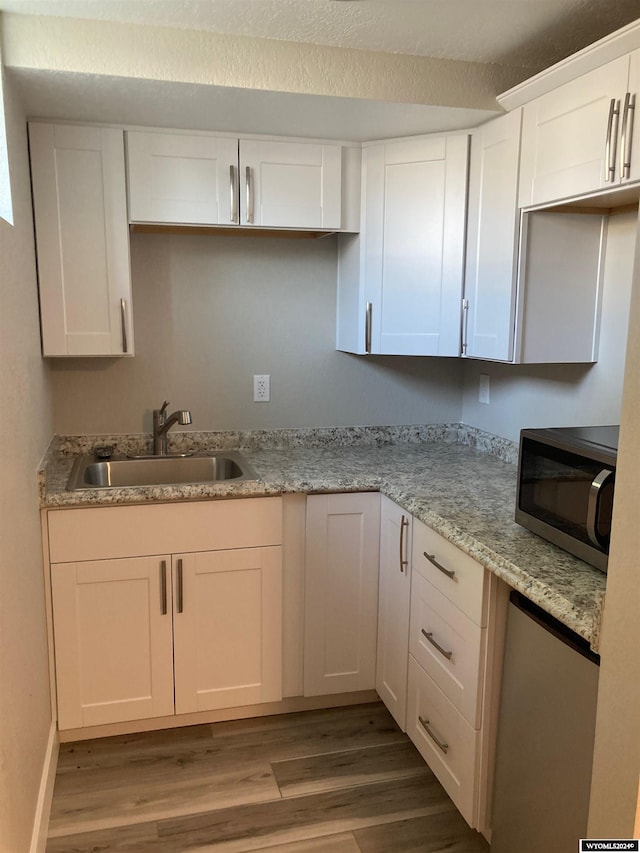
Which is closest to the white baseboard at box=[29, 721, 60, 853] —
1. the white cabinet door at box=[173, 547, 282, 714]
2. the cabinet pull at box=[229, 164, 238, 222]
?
the white cabinet door at box=[173, 547, 282, 714]

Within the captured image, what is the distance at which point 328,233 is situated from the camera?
2.71 metres

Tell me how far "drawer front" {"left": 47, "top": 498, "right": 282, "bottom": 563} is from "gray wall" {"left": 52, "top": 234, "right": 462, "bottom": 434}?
0.62 metres

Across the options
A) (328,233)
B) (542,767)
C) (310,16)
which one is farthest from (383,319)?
(542,767)

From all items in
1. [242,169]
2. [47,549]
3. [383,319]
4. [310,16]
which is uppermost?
[310,16]

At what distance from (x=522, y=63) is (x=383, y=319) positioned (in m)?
0.96

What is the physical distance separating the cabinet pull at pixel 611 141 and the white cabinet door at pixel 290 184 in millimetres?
1056

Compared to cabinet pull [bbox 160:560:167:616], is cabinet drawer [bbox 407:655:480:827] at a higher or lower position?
lower

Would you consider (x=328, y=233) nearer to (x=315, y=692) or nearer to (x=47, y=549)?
(x=47, y=549)

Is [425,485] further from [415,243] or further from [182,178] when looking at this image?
[182,178]

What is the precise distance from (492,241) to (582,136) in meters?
0.50

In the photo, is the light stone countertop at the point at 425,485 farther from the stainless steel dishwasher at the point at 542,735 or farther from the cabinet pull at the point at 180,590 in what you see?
the cabinet pull at the point at 180,590

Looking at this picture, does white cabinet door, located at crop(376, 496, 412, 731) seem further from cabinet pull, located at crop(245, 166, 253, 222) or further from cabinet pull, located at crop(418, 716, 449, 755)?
cabinet pull, located at crop(245, 166, 253, 222)

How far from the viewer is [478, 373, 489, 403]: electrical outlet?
2936mm

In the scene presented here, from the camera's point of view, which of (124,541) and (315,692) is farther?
(315,692)
